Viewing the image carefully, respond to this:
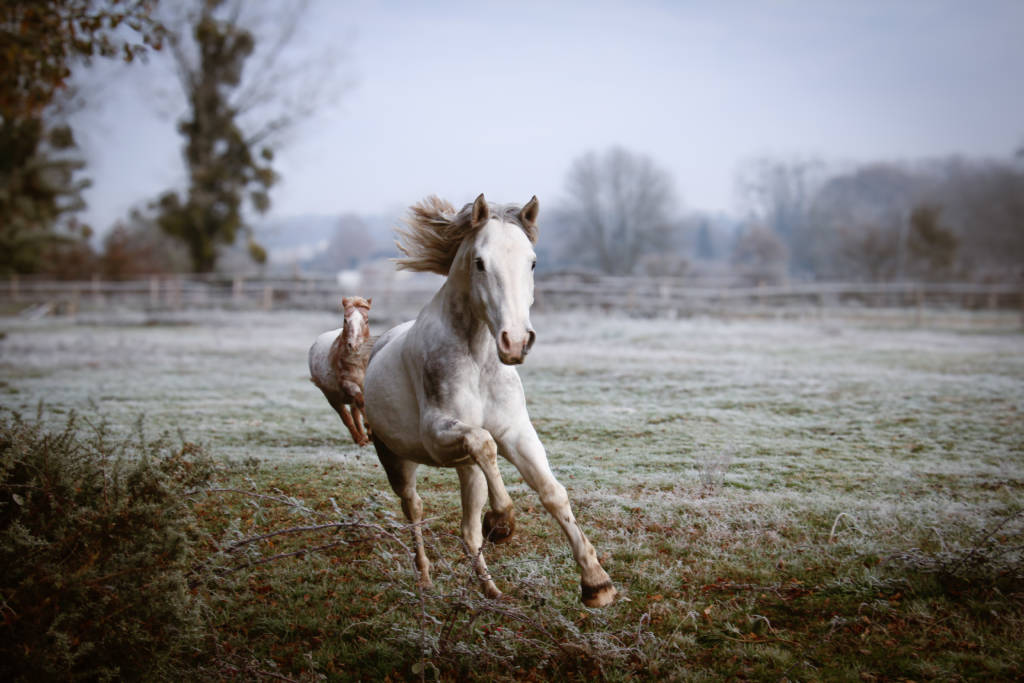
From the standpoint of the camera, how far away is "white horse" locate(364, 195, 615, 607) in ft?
7.65

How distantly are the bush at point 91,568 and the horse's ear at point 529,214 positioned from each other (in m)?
1.69

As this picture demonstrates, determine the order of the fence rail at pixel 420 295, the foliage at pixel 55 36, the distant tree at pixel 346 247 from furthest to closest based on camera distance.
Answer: the distant tree at pixel 346 247, the fence rail at pixel 420 295, the foliage at pixel 55 36

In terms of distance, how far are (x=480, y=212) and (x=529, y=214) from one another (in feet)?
0.63

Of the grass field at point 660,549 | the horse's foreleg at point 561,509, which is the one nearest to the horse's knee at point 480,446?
the horse's foreleg at point 561,509

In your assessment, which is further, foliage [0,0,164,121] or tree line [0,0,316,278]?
tree line [0,0,316,278]

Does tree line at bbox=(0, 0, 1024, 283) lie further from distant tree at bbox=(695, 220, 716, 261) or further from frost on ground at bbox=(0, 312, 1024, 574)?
frost on ground at bbox=(0, 312, 1024, 574)

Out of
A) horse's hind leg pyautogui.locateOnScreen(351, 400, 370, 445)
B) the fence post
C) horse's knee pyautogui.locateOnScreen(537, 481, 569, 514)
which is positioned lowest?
horse's hind leg pyautogui.locateOnScreen(351, 400, 370, 445)

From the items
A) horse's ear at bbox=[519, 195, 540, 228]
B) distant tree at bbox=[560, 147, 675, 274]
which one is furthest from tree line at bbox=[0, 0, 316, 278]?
horse's ear at bbox=[519, 195, 540, 228]

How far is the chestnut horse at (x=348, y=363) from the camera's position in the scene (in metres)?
4.57

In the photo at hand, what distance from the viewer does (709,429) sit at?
16.2 feet

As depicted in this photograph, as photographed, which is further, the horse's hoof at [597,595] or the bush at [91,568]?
the horse's hoof at [597,595]

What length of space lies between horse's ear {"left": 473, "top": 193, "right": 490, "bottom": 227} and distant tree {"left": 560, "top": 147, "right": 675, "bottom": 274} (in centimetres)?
2614

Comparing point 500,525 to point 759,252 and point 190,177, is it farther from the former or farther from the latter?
point 759,252

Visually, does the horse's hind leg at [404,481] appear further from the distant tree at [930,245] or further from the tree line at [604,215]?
the distant tree at [930,245]
